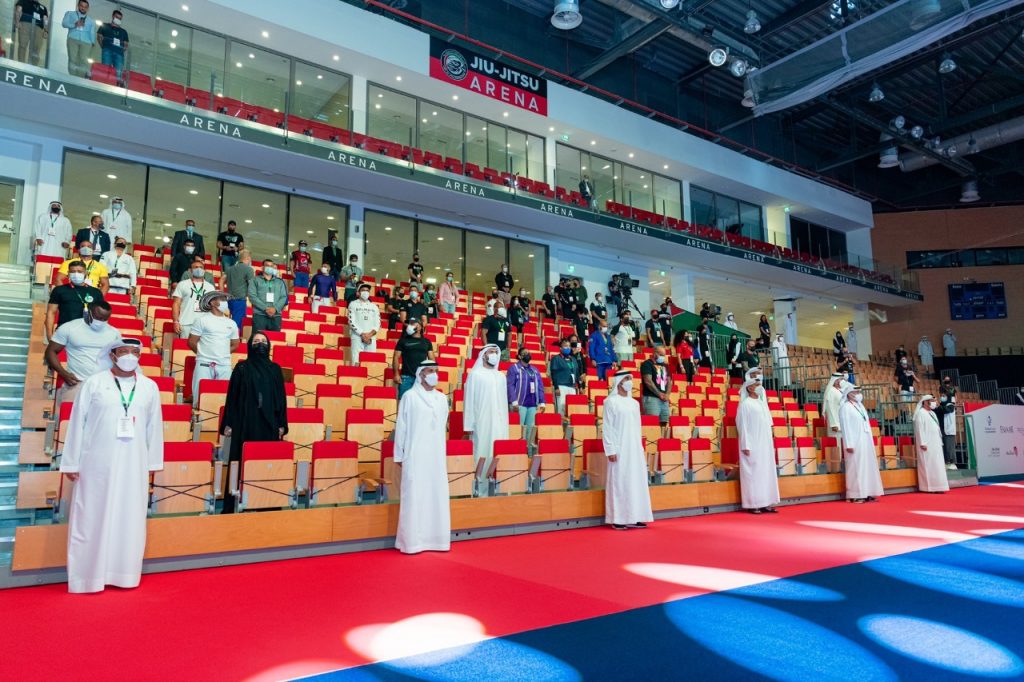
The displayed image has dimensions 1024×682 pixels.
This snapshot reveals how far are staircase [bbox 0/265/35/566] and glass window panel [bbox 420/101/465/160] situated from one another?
8737 mm

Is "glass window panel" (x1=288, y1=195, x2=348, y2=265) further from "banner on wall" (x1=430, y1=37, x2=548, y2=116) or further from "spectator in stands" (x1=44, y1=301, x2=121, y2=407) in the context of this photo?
"spectator in stands" (x1=44, y1=301, x2=121, y2=407)

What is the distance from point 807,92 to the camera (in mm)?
14648

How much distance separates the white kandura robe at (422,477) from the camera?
5.96 m

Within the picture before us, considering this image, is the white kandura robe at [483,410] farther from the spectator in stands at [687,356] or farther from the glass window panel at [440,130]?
the glass window panel at [440,130]

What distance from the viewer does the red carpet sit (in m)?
3.29

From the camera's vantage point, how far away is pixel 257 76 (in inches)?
599

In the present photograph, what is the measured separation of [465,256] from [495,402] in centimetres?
1227

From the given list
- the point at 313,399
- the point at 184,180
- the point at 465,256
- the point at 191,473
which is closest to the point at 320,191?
the point at 184,180

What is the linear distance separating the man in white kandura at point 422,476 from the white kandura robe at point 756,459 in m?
4.60

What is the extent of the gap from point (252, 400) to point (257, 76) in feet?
38.8

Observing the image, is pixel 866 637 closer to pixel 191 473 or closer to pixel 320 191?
pixel 191 473

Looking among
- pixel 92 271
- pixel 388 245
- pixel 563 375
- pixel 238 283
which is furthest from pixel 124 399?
pixel 388 245

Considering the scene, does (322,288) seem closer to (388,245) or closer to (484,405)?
(388,245)

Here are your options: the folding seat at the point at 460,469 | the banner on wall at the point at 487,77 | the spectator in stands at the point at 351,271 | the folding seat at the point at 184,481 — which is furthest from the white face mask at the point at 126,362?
the banner on wall at the point at 487,77
